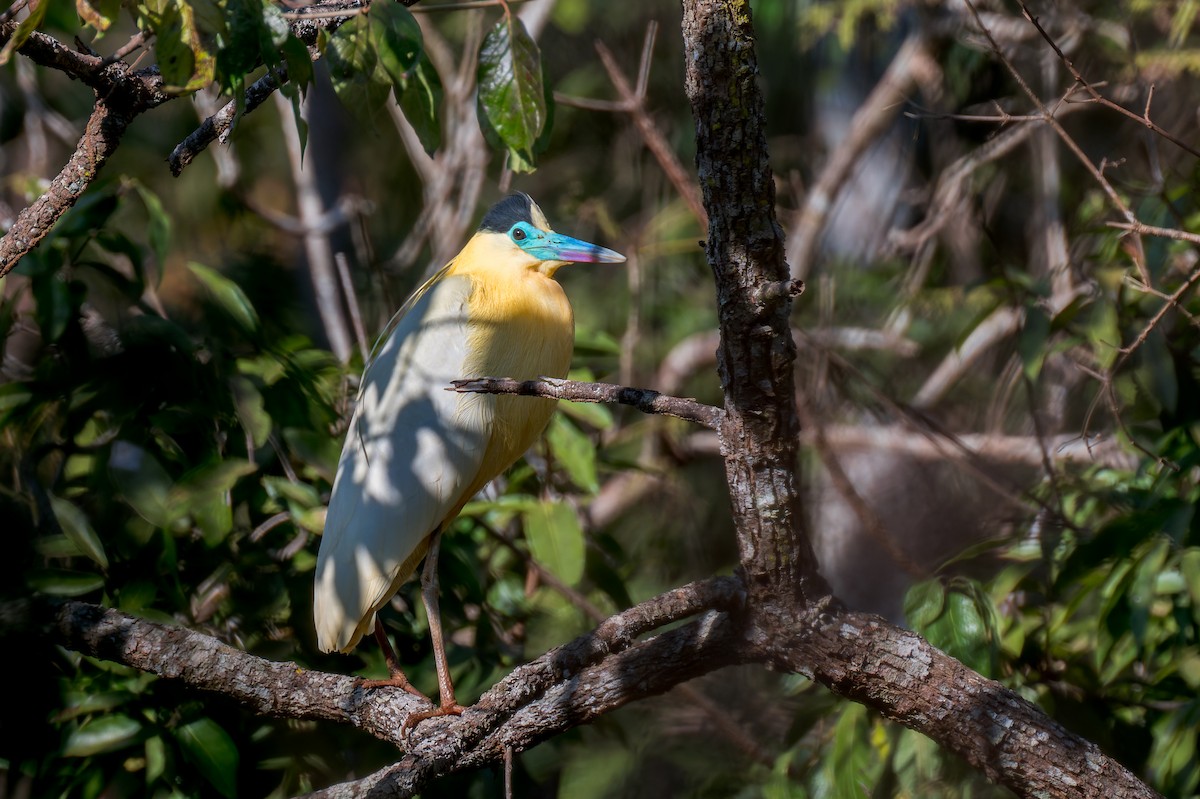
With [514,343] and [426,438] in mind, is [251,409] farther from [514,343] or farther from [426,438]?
[514,343]

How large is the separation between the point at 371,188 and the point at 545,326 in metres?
3.69

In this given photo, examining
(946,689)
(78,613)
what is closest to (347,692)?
(78,613)

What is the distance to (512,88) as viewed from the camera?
1727 mm

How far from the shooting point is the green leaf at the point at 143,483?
233cm

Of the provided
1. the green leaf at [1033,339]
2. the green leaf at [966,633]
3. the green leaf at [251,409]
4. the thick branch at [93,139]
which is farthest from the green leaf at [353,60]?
the green leaf at [1033,339]

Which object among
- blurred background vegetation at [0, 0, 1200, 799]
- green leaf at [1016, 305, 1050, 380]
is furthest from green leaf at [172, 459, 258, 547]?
green leaf at [1016, 305, 1050, 380]

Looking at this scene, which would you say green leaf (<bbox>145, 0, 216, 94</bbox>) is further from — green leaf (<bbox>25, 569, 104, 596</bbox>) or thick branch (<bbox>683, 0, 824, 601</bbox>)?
green leaf (<bbox>25, 569, 104, 596</bbox>)

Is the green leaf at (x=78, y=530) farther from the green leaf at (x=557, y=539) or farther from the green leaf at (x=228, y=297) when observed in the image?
the green leaf at (x=557, y=539)

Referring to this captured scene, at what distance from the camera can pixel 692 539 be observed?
4309 millimetres

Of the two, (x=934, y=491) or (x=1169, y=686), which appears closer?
(x=1169, y=686)

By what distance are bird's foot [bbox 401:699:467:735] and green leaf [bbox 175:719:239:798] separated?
42 cm

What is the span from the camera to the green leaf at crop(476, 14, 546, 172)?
5.67 ft

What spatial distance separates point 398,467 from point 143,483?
1.84 ft

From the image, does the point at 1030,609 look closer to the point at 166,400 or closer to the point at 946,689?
the point at 946,689
